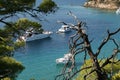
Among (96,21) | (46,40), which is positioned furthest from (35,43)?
(96,21)

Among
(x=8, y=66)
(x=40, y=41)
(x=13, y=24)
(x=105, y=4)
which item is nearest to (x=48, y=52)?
(x=40, y=41)

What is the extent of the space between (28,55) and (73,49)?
100 ft

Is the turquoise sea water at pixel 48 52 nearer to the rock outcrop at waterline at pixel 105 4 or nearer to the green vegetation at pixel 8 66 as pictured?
the green vegetation at pixel 8 66

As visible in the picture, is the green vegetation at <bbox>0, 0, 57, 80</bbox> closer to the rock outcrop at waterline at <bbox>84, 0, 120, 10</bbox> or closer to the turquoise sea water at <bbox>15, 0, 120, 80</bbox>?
the turquoise sea water at <bbox>15, 0, 120, 80</bbox>

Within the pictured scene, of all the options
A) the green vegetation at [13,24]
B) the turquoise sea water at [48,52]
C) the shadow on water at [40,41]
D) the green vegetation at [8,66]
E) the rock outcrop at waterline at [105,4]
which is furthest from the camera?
the rock outcrop at waterline at [105,4]

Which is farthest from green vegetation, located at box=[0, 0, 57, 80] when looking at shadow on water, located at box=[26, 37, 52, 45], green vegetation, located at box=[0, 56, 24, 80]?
shadow on water, located at box=[26, 37, 52, 45]

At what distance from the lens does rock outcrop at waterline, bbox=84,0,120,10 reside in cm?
7384

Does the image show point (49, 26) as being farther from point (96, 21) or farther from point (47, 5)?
point (47, 5)

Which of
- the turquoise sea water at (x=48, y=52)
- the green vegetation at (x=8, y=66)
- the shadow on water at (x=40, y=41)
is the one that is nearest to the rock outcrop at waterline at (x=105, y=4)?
the turquoise sea water at (x=48, y=52)

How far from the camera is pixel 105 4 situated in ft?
249

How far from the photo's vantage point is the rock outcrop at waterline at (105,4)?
73844 mm

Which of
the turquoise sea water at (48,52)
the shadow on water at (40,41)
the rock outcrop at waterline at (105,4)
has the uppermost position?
the turquoise sea water at (48,52)

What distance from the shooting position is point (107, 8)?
7388cm

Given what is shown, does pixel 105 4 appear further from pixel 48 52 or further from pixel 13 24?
pixel 13 24
